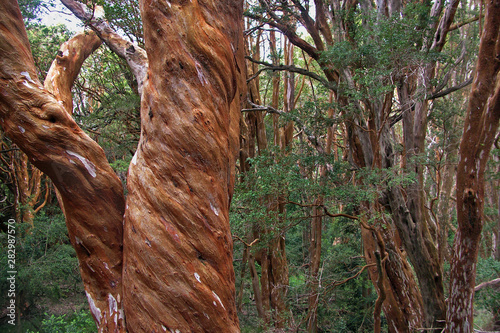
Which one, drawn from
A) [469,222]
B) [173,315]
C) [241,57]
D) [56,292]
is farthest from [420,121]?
[56,292]

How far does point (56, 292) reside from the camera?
20.4 ft

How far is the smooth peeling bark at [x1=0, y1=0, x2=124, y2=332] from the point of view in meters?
1.86

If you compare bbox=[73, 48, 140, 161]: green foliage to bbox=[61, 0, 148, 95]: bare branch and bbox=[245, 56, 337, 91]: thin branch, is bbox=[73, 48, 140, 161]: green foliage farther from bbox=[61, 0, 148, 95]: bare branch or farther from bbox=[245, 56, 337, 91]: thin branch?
bbox=[61, 0, 148, 95]: bare branch

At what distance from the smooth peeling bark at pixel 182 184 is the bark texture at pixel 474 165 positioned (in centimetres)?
327

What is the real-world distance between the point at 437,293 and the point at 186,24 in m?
5.36

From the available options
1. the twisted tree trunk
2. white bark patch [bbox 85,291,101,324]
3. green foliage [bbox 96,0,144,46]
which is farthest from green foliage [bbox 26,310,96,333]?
green foliage [bbox 96,0,144,46]

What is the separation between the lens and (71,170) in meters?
1.88

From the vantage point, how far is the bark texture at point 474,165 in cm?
383

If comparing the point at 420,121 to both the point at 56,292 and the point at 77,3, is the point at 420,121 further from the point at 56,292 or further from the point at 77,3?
the point at 56,292

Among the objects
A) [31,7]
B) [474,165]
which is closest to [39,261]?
[31,7]

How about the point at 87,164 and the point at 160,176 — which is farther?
the point at 87,164

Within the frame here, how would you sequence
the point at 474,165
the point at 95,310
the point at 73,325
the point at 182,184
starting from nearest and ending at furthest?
the point at 182,184
the point at 95,310
the point at 73,325
the point at 474,165

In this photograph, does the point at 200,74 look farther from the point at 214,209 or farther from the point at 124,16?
the point at 124,16

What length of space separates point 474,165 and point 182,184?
12.2ft
